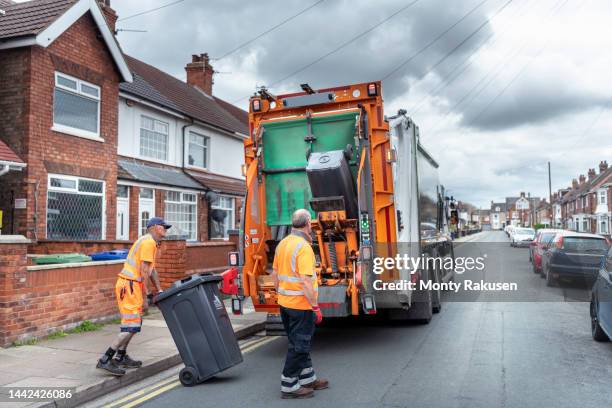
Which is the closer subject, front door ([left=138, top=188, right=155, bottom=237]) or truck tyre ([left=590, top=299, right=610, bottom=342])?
truck tyre ([left=590, top=299, right=610, bottom=342])

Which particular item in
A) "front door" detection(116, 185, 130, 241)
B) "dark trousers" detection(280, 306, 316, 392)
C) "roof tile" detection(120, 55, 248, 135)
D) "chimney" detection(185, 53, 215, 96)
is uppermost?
"chimney" detection(185, 53, 215, 96)

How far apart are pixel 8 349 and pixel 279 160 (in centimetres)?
434

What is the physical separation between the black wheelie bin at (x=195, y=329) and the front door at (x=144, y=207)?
1149 centimetres

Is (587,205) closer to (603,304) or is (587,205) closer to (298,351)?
(603,304)

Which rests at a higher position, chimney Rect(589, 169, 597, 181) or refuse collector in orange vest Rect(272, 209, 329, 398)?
chimney Rect(589, 169, 597, 181)

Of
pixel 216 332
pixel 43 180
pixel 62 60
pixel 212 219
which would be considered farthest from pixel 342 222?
pixel 212 219

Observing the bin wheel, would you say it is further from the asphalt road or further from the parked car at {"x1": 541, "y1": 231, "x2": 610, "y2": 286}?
the parked car at {"x1": 541, "y1": 231, "x2": 610, "y2": 286}

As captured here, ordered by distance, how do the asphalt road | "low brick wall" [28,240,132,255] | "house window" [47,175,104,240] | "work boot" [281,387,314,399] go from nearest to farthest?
the asphalt road, "work boot" [281,387,314,399], "low brick wall" [28,240,132,255], "house window" [47,175,104,240]

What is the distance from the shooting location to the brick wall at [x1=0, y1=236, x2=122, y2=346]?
24.0 ft

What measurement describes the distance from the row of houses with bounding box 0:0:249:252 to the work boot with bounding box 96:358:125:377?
6.84 m

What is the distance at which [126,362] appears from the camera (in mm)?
6234

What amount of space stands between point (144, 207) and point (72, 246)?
5.08 m

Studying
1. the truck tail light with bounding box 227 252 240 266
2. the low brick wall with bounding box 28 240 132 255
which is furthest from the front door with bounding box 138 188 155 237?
the truck tail light with bounding box 227 252 240 266

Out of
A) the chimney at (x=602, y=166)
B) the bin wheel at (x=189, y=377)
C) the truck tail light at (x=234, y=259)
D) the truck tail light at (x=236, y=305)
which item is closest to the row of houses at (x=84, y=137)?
the truck tail light at (x=234, y=259)
